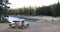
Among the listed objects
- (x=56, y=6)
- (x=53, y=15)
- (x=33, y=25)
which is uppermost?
(x=56, y=6)

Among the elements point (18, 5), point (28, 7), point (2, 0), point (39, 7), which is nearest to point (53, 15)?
point (39, 7)

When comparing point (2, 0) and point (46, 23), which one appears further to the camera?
point (2, 0)

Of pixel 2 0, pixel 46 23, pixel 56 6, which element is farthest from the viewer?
pixel 2 0

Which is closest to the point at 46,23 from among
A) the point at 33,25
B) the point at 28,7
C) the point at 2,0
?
the point at 33,25

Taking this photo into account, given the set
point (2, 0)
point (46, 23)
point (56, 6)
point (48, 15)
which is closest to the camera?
point (48, 15)

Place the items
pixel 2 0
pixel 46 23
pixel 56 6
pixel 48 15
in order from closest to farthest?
1. pixel 48 15
2. pixel 56 6
3. pixel 46 23
4. pixel 2 0

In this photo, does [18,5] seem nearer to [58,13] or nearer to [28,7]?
[28,7]

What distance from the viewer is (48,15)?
16.6ft

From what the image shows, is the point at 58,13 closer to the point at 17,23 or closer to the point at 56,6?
the point at 56,6

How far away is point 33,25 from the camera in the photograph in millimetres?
5582

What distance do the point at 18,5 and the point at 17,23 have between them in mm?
835

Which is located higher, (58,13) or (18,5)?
(18,5)

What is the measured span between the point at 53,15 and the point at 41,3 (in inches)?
30.7

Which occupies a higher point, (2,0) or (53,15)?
(2,0)
